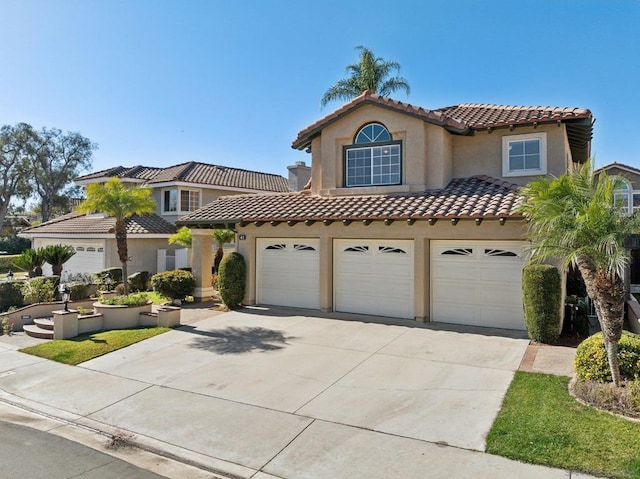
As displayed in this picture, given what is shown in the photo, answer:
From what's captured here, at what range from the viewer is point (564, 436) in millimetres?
5746

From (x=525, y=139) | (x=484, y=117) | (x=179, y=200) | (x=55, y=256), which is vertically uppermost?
(x=484, y=117)

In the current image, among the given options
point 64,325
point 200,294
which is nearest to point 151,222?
point 200,294

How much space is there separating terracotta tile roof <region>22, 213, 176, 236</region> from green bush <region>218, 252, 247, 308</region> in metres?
10.4

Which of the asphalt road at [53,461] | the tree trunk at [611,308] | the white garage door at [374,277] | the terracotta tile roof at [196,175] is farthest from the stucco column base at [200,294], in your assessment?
the tree trunk at [611,308]

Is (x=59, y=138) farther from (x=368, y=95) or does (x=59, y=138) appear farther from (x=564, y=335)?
(x=564, y=335)

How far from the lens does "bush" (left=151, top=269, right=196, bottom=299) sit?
16.9 meters

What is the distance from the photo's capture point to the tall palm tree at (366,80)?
30.0 metres

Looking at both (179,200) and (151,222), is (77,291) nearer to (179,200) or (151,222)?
(151,222)

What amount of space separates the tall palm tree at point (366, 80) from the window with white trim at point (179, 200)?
1117 cm

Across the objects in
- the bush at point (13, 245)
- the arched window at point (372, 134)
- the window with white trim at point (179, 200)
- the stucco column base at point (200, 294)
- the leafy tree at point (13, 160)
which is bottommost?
the stucco column base at point (200, 294)

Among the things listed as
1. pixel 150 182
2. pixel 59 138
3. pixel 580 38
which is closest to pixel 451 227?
pixel 580 38

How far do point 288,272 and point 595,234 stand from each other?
10.5 metres

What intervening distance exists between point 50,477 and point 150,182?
24.9m

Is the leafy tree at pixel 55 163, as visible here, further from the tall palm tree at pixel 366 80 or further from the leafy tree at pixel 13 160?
the tall palm tree at pixel 366 80
